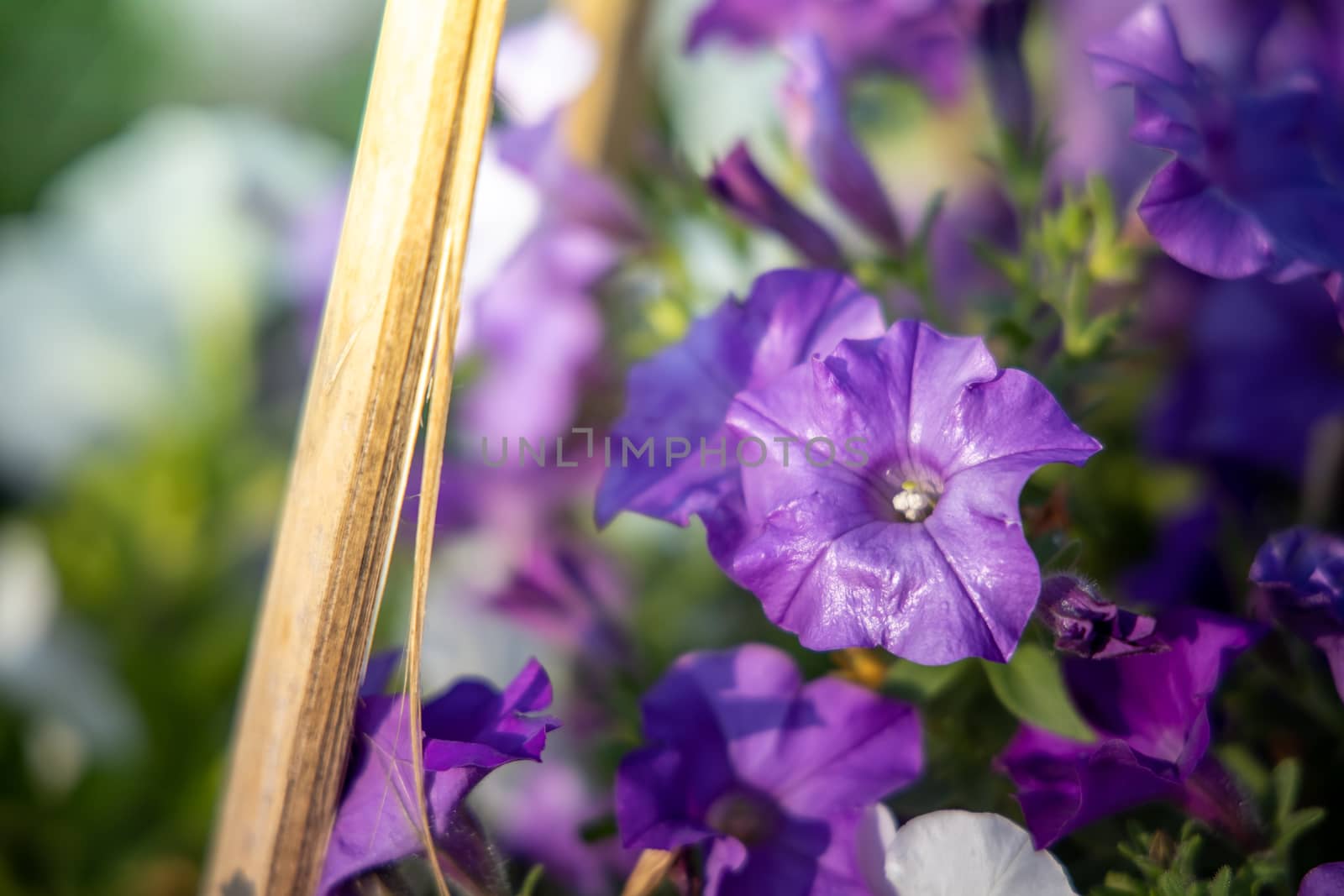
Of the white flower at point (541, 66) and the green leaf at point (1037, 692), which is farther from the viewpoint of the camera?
the white flower at point (541, 66)

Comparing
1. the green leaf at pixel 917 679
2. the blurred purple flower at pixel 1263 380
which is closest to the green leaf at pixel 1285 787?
the green leaf at pixel 917 679

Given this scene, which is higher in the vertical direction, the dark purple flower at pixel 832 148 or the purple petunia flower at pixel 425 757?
the dark purple flower at pixel 832 148

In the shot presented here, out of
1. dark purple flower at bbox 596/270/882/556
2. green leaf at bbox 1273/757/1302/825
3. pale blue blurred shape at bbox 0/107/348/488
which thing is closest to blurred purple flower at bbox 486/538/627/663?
dark purple flower at bbox 596/270/882/556

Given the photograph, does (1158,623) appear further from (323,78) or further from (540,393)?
(323,78)

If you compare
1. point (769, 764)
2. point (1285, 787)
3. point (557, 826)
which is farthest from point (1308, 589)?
point (557, 826)

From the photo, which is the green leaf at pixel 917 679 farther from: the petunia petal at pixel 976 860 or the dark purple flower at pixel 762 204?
the dark purple flower at pixel 762 204

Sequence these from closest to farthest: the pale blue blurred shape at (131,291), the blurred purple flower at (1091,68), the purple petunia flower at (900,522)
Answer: the purple petunia flower at (900,522), the blurred purple flower at (1091,68), the pale blue blurred shape at (131,291)

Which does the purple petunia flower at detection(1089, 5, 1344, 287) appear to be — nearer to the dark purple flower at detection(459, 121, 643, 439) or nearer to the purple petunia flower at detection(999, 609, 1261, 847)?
the purple petunia flower at detection(999, 609, 1261, 847)
